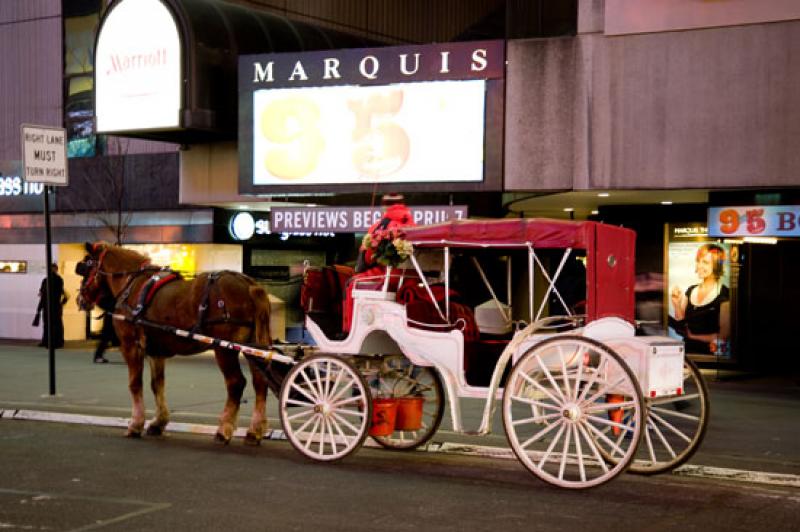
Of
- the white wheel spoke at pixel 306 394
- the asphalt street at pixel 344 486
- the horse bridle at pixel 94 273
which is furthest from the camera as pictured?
the horse bridle at pixel 94 273

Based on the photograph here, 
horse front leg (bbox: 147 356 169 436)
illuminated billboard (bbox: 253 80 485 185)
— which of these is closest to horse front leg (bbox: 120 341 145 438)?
horse front leg (bbox: 147 356 169 436)

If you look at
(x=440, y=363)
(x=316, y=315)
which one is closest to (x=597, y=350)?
(x=440, y=363)

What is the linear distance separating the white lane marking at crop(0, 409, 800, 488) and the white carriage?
0.88 ft

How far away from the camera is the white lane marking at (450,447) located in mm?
9367

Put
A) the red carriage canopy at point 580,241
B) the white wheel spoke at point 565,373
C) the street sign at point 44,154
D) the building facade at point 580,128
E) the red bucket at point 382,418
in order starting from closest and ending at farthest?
the white wheel spoke at point 565,373 → the red carriage canopy at point 580,241 → the red bucket at point 382,418 → the street sign at point 44,154 → the building facade at point 580,128

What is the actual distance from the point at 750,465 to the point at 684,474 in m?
0.94

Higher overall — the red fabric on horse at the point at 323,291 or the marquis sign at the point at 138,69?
the marquis sign at the point at 138,69

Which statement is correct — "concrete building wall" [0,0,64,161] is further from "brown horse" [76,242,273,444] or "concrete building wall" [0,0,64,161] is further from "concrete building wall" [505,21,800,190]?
"brown horse" [76,242,273,444]

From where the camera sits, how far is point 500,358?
29.7ft

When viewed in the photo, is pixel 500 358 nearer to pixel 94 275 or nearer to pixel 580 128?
pixel 94 275

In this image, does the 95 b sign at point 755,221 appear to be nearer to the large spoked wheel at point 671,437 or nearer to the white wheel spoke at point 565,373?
the large spoked wheel at point 671,437

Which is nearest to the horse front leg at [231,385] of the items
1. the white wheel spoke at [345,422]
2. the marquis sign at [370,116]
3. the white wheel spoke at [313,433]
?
the white wheel spoke at [313,433]

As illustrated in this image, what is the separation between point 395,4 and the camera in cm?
2873

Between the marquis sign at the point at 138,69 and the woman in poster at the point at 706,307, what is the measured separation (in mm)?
9333
